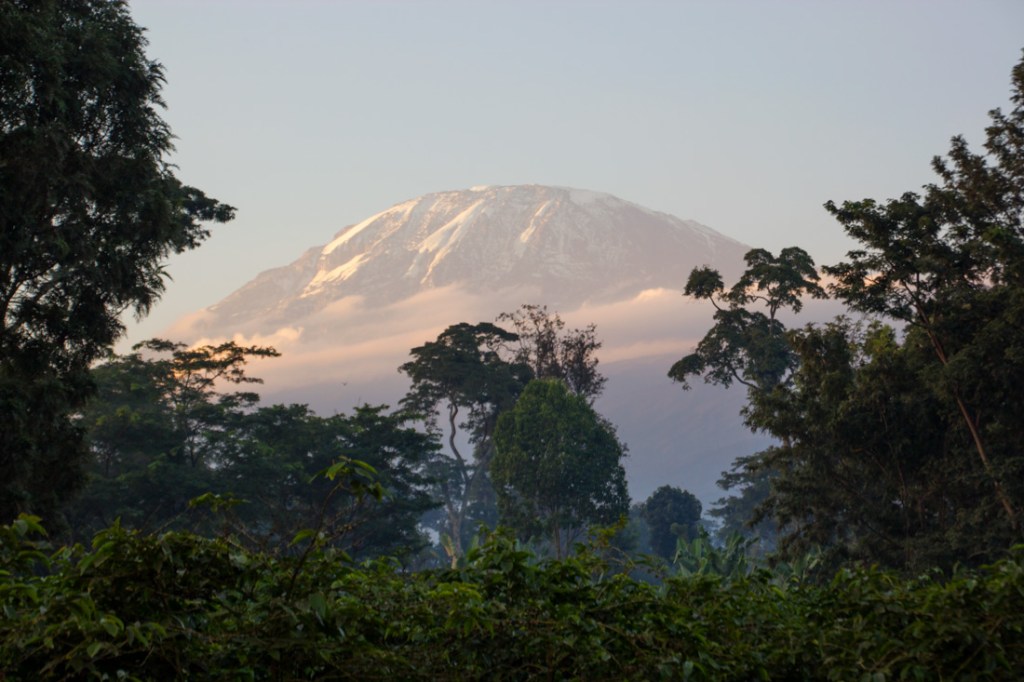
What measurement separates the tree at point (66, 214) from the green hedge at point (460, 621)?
14833 millimetres

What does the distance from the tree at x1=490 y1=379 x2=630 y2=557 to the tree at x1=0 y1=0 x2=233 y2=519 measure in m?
36.1

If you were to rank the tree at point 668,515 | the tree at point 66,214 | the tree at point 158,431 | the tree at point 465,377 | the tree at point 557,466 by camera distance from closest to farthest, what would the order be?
the tree at point 66,214 < the tree at point 158,431 < the tree at point 557,466 < the tree at point 465,377 < the tree at point 668,515

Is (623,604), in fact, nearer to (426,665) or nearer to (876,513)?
(426,665)

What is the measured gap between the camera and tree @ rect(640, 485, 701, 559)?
77688 mm

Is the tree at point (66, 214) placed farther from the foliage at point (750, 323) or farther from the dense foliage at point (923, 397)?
the foliage at point (750, 323)

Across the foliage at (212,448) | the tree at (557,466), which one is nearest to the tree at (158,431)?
the foliage at (212,448)

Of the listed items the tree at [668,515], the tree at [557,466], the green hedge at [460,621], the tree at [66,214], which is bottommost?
the tree at [668,515]

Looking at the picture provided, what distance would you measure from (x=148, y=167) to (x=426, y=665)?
18200mm

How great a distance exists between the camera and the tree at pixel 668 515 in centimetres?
7769

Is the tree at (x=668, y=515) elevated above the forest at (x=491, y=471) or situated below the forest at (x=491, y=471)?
below

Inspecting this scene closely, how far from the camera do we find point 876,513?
2847 centimetres

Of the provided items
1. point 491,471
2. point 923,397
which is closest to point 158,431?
point 491,471

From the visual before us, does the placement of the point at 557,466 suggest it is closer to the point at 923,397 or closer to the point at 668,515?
the point at 668,515

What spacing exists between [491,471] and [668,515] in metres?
24.1
